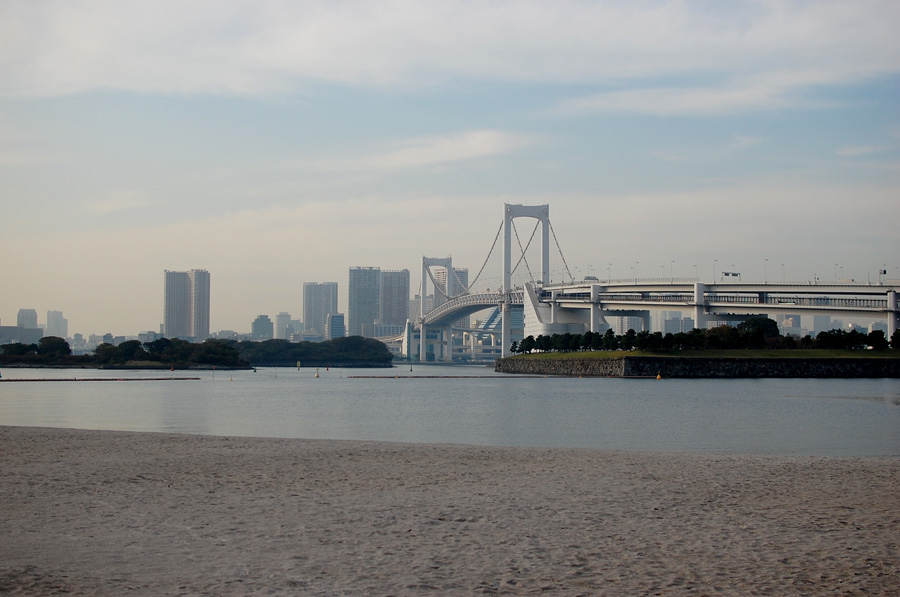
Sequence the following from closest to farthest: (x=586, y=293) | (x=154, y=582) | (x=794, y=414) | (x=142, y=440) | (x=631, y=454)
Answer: (x=154, y=582), (x=631, y=454), (x=142, y=440), (x=794, y=414), (x=586, y=293)

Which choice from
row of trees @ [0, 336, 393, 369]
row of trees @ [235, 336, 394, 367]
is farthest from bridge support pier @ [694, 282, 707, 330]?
row of trees @ [235, 336, 394, 367]

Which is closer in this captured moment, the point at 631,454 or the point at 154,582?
the point at 154,582

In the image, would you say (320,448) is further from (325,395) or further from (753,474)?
(325,395)

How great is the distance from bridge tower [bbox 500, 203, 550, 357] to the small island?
55.0 ft

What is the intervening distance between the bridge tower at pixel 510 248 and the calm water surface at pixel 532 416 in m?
37.4

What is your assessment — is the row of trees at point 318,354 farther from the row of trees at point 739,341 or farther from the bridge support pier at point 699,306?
the row of trees at point 739,341

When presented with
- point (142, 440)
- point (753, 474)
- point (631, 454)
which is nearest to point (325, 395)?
point (142, 440)

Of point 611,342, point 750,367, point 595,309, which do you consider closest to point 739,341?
point 750,367

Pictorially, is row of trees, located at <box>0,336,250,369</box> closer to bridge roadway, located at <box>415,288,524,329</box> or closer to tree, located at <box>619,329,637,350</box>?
bridge roadway, located at <box>415,288,524,329</box>

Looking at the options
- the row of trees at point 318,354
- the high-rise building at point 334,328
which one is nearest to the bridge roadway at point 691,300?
the row of trees at point 318,354

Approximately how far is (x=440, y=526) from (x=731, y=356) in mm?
39375

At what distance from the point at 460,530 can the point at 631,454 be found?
5685mm

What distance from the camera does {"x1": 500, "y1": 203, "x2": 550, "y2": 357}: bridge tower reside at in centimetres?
6931

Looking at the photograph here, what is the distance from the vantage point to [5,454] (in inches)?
406
